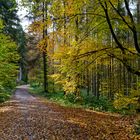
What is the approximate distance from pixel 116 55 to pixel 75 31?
2.18 m

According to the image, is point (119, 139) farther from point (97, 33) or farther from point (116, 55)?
point (97, 33)

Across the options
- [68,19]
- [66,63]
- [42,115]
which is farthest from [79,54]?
[42,115]

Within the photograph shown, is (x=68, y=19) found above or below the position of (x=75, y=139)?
above

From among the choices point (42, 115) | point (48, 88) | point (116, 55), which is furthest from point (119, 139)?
point (48, 88)

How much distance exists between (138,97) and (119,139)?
429cm

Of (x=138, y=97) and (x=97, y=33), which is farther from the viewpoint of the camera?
(x=138, y=97)

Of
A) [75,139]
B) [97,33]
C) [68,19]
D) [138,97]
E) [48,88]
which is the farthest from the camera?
[48,88]

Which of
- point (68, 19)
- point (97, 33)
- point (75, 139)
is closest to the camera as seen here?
point (75, 139)

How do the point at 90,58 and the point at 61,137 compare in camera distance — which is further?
the point at 90,58

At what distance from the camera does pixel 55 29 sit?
40.2ft

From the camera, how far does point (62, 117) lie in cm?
1493

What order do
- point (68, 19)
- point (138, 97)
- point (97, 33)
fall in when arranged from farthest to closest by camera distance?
point (138, 97), point (97, 33), point (68, 19)

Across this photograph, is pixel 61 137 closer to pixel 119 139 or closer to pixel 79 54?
pixel 119 139

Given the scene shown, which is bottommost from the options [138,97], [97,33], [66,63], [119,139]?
[119,139]
